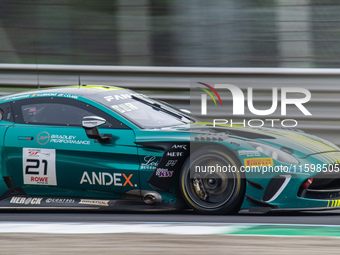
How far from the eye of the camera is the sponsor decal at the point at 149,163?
6.00 m

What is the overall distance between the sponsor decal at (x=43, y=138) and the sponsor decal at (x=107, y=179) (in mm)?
514

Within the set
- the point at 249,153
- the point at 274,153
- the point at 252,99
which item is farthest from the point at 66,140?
the point at 252,99

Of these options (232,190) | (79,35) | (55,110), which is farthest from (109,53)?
(232,190)

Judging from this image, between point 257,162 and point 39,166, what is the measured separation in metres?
2.11

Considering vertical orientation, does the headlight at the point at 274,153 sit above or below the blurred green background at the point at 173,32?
below

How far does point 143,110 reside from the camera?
6.59 metres

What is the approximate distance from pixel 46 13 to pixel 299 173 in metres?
3.87

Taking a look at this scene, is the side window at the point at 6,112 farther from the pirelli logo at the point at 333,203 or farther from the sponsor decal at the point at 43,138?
the pirelli logo at the point at 333,203

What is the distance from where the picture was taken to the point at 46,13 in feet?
25.8

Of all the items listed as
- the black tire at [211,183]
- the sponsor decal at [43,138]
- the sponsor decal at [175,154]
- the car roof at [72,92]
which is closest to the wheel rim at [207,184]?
the black tire at [211,183]

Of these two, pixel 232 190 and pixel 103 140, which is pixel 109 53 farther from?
pixel 232 190

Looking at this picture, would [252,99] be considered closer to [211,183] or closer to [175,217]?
[211,183]

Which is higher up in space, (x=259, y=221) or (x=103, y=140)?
(x=103, y=140)

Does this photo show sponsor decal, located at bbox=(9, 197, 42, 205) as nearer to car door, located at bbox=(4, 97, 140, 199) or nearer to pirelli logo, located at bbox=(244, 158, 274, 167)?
car door, located at bbox=(4, 97, 140, 199)
